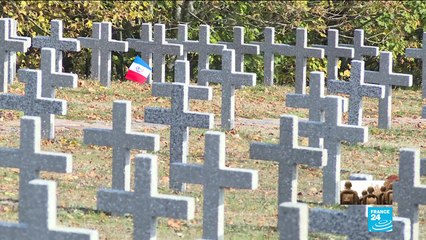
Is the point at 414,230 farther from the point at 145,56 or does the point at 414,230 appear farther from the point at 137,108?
the point at 145,56

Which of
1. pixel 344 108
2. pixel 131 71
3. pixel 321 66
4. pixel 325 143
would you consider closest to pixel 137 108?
pixel 131 71

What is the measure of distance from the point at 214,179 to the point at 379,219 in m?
1.64

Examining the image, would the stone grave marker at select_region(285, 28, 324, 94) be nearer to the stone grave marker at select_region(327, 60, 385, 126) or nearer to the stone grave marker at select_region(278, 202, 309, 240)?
the stone grave marker at select_region(327, 60, 385, 126)

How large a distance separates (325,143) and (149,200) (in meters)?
3.83

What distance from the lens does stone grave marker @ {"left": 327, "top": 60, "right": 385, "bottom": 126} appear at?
57.8ft

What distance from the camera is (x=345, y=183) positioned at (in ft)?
44.1

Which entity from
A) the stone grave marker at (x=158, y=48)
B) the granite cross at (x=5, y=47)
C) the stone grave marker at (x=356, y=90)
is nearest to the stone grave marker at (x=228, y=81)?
the stone grave marker at (x=356, y=90)

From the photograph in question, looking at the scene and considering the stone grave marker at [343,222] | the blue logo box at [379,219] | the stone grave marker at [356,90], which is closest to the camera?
the stone grave marker at [343,222]

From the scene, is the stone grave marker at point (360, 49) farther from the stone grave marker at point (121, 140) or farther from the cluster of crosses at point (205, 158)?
the stone grave marker at point (121, 140)

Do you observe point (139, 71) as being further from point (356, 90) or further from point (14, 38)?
point (356, 90)

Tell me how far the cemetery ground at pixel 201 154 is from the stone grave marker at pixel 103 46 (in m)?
0.20

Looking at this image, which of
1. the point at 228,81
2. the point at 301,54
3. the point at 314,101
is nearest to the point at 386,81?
the point at 228,81

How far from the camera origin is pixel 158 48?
873 inches

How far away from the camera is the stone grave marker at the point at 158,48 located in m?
22.0
